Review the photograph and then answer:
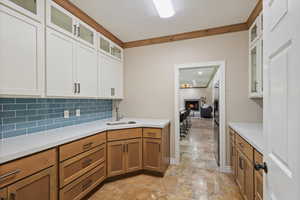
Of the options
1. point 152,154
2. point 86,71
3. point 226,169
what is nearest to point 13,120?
point 86,71

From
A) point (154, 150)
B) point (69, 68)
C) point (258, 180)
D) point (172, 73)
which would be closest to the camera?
point (258, 180)

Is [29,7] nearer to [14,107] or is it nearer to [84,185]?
[14,107]

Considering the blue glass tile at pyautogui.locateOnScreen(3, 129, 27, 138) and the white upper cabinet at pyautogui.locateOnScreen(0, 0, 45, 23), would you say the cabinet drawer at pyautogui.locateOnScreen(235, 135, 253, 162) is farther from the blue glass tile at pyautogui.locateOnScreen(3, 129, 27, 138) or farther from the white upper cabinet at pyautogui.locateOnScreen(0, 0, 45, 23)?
the white upper cabinet at pyautogui.locateOnScreen(0, 0, 45, 23)

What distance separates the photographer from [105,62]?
2605mm

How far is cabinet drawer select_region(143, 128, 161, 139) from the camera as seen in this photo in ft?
7.77

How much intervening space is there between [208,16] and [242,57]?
0.95 metres

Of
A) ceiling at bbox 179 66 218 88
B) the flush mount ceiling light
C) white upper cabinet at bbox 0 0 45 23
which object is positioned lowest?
white upper cabinet at bbox 0 0 45 23

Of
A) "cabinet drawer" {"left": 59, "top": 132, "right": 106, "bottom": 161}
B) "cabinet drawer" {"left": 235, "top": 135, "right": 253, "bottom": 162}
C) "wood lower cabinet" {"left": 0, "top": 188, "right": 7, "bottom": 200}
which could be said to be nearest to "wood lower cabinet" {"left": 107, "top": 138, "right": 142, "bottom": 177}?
"cabinet drawer" {"left": 59, "top": 132, "right": 106, "bottom": 161}

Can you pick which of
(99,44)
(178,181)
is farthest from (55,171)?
(99,44)

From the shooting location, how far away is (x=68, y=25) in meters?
1.88

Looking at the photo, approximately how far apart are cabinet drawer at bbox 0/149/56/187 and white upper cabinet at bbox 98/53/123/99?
1301 millimetres

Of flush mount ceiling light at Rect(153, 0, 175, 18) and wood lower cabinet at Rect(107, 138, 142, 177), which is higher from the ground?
flush mount ceiling light at Rect(153, 0, 175, 18)

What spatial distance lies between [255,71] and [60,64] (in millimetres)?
2832

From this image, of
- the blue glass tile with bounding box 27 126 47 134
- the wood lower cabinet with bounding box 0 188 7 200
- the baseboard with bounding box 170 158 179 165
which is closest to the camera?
the wood lower cabinet with bounding box 0 188 7 200
